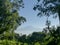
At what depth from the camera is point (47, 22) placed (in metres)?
34.9

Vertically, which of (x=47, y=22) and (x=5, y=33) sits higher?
(x=47, y=22)

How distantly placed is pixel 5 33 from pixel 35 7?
15420mm

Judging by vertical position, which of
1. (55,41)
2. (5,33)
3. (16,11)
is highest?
(16,11)

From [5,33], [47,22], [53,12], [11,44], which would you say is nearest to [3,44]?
[11,44]

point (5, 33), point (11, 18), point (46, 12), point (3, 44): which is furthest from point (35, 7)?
point (3, 44)

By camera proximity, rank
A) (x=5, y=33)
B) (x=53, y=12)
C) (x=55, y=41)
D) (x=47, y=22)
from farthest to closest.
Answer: (x=47, y=22)
(x=53, y=12)
(x=5, y=33)
(x=55, y=41)

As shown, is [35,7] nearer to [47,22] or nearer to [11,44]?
[47,22]

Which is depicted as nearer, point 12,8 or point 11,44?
point 11,44

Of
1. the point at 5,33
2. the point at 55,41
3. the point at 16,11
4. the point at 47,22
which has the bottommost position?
the point at 55,41

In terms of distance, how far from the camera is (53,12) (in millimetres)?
31438

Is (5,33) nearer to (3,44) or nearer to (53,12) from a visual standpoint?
(3,44)

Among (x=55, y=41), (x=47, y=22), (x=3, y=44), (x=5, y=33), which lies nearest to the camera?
(x=55, y=41)

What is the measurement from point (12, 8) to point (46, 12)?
666 cm

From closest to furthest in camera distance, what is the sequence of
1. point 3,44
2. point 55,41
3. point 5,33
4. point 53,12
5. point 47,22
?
point 55,41 → point 3,44 → point 5,33 → point 53,12 → point 47,22
